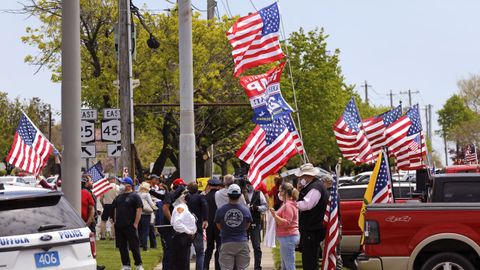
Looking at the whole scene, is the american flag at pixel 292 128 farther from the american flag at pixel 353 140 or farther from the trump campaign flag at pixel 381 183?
the trump campaign flag at pixel 381 183

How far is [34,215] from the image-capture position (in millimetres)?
10578

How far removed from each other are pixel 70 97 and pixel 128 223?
484 cm

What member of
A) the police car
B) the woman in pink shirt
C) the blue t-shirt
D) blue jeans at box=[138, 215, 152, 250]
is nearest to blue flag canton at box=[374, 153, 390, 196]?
the woman in pink shirt

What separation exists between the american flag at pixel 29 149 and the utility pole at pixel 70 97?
7.10m

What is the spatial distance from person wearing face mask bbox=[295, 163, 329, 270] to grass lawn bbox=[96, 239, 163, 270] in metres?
4.76

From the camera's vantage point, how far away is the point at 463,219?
14.4 m

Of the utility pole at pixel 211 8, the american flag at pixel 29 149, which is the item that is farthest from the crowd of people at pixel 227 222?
the utility pole at pixel 211 8

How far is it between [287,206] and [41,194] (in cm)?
678

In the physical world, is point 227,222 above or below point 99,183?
below

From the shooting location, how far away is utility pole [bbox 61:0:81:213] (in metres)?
14.6

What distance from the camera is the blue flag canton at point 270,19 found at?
23453mm

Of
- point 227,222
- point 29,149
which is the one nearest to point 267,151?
point 29,149

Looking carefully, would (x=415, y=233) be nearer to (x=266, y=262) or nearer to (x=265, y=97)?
(x=266, y=262)

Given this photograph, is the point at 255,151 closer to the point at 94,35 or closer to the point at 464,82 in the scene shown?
the point at 94,35
